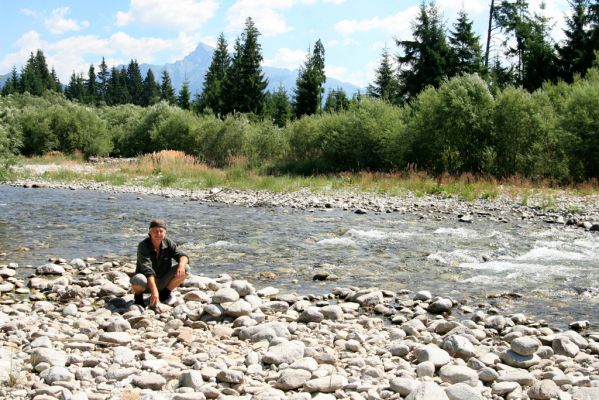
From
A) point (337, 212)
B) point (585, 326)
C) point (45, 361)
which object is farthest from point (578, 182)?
point (45, 361)

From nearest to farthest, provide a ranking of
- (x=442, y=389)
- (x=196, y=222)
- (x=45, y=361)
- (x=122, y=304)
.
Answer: (x=442, y=389), (x=45, y=361), (x=122, y=304), (x=196, y=222)

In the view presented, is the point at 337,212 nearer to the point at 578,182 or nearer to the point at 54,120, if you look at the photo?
the point at 578,182

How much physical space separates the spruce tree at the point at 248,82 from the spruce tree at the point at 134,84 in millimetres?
61237

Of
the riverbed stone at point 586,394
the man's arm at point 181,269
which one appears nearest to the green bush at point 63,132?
the man's arm at point 181,269

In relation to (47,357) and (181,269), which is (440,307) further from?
(47,357)

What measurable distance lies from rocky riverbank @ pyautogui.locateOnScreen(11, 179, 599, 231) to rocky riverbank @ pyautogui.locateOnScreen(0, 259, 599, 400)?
9.58 m

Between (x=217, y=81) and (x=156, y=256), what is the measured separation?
201ft

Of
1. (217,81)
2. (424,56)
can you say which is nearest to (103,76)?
(217,81)

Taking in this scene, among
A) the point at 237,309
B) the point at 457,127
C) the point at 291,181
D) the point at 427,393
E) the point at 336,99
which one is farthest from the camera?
the point at 336,99

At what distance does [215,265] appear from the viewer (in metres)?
11.3

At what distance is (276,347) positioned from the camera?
6.05 m

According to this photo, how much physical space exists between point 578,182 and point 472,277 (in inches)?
637

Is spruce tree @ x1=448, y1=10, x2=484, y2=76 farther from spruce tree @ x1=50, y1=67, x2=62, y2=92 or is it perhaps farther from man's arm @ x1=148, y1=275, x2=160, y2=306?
spruce tree @ x1=50, y1=67, x2=62, y2=92

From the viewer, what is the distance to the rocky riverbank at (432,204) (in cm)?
1716
